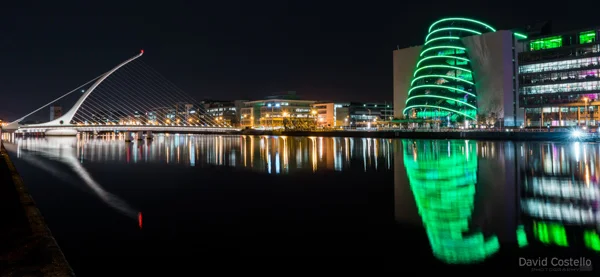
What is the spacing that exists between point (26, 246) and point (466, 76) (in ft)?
282

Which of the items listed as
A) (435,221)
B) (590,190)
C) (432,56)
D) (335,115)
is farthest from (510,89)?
(435,221)

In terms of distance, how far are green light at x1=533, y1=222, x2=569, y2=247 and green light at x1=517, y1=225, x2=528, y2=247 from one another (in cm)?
19

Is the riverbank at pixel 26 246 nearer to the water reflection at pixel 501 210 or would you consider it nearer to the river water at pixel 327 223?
the river water at pixel 327 223

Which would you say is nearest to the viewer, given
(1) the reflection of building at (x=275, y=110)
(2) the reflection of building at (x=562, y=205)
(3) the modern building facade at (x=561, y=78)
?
(2) the reflection of building at (x=562, y=205)

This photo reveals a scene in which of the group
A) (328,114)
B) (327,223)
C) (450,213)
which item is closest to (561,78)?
(328,114)

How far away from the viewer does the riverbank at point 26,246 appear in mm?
5535

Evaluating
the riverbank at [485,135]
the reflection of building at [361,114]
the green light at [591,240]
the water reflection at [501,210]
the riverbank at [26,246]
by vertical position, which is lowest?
the green light at [591,240]

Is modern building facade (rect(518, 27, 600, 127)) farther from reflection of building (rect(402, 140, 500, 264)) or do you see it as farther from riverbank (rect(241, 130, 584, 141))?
reflection of building (rect(402, 140, 500, 264))

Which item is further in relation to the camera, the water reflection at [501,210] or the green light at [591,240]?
the water reflection at [501,210]

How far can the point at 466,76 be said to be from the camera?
8456cm

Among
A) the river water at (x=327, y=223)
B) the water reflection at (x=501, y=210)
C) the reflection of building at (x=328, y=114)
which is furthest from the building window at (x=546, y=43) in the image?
the river water at (x=327, y=223)

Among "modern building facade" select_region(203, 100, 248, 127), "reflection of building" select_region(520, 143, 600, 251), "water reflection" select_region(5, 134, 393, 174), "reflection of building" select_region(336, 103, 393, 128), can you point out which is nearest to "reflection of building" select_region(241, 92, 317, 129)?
"modern building facade" select_region(203, 100, 248, 127)

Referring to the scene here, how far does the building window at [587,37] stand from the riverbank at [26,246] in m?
80.7

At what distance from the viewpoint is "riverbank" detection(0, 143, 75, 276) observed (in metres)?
5.54
